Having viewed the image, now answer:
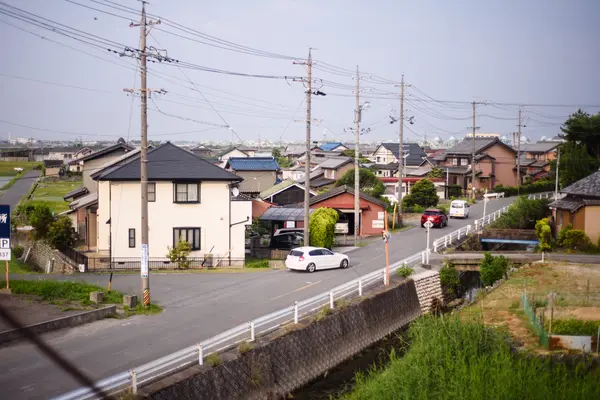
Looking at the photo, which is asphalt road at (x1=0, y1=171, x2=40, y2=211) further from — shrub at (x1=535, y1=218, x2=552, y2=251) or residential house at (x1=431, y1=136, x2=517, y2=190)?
residential house at (x1=431, y1=136, x2=517, y2=190)

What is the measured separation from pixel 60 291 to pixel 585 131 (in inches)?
2019

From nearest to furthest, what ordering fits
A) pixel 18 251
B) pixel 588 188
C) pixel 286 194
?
pixel 18 251
pixel 588 188
pixel 286 194

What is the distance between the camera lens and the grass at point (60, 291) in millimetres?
20062

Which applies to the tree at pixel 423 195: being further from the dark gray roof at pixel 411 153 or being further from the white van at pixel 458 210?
the dark gray roof at pixel 411 153

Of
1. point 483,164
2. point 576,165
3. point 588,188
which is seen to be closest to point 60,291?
point 588,188

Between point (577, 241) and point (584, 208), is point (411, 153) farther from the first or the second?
point (577, 241)

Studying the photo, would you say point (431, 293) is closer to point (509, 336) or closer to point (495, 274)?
point (495, 274)

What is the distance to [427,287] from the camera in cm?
2659

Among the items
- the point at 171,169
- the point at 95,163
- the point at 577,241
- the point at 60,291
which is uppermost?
the point at 95,163

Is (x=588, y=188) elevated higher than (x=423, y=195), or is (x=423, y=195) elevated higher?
(x=588, y=188)

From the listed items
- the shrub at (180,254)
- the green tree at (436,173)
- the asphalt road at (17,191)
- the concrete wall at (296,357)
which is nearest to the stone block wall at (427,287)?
the concrete wall at (296,357)

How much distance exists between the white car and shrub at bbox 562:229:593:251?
15.1 meters

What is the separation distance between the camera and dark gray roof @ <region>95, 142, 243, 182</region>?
2977 centimetres

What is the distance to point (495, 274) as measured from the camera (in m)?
27.6
